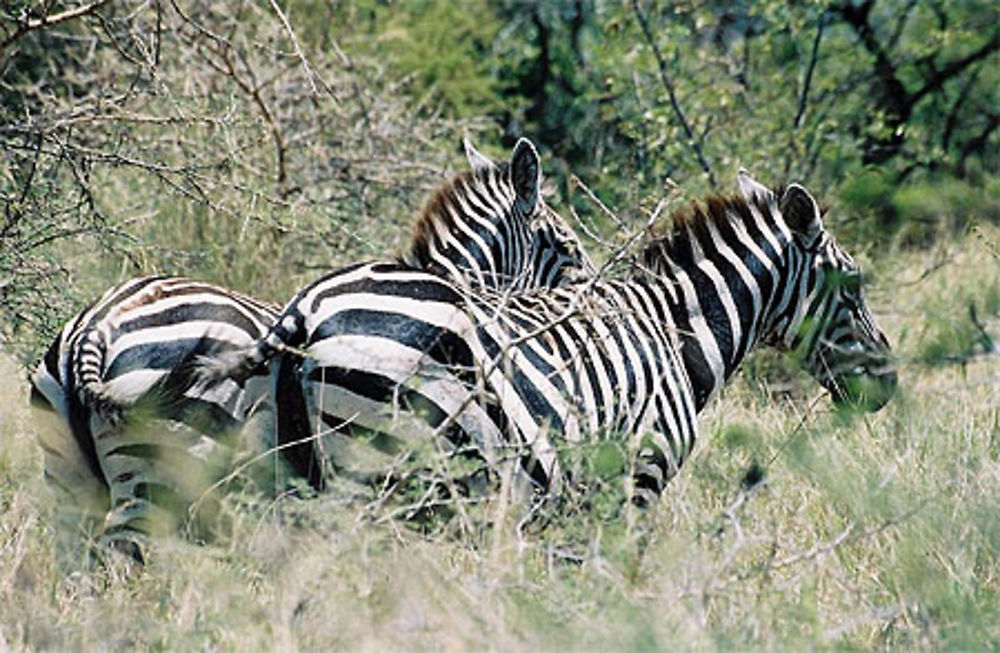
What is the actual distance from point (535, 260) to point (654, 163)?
3499 millimetres

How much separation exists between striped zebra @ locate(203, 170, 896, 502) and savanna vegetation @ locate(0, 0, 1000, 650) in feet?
0.64

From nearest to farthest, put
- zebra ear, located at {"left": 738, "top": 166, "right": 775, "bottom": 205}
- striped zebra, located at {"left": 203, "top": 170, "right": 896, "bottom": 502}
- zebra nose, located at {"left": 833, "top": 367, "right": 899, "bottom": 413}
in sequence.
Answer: striped zebra, located at {"left": 203, "top": 170, "right": 896, "bottom": 502}, zebra nose, located at {"left": 833, "top": 367, "right": 899, "bottom": 413}, zebra ear, located at {"left": 738, "top": 166, "right": 775, "bottom": 205}

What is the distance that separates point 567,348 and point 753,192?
1.07m

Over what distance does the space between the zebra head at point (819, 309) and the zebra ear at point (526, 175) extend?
1100 millimetres

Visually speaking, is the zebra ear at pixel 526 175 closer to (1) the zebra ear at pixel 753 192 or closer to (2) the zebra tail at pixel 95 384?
(1) the zebra ear at pixel 753 192

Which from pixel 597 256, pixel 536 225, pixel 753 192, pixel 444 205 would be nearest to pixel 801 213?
pixel 753 192

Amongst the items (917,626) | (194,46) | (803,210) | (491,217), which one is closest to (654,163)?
(194,46)

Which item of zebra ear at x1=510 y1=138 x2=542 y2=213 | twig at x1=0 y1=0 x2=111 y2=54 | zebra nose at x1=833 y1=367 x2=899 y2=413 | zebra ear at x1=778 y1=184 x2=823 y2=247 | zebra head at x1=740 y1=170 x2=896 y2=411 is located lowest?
zebra nose at x1=833 y1=367 x2=899 y2=413

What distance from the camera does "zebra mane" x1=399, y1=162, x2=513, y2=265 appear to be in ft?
19.9

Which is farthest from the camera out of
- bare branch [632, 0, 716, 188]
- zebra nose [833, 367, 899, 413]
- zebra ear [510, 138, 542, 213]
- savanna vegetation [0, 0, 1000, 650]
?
bare branch [632, 0, 716, 188]

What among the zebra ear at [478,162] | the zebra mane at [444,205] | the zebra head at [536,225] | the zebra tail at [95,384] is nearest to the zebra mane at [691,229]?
the zebra head at [536,225]

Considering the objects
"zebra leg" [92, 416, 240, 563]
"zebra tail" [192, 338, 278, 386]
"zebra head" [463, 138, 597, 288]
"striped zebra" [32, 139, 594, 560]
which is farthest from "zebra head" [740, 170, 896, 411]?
"zebra leg" [92, 416, 240, 563]

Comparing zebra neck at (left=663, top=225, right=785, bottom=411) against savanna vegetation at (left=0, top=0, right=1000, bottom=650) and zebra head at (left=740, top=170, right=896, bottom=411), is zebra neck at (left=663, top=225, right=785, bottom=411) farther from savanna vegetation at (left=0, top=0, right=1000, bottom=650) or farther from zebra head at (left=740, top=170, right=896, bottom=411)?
savanna vegetation at (left=0, top=0, right=1000, bottom=650)

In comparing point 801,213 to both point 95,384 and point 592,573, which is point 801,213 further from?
point 95,384
